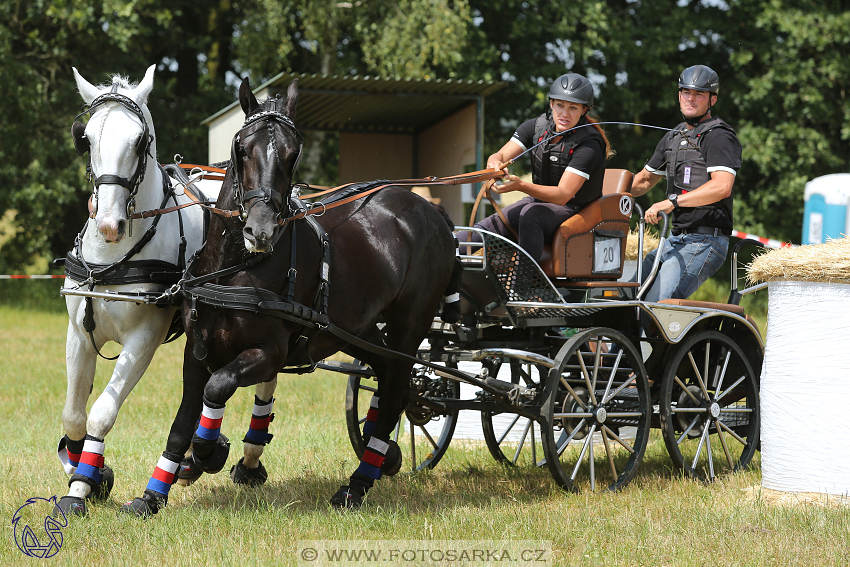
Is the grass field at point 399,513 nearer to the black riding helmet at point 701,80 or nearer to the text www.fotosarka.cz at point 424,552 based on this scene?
the text www.fotosarka.cz at point 424,552

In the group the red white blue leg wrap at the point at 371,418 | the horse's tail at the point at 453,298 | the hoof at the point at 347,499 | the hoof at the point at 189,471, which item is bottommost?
the hoof at the point at 347,499

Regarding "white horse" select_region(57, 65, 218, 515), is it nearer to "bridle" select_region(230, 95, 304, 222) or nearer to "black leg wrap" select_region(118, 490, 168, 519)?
"black leg wrap" select_region(118, 490, 168, 519)

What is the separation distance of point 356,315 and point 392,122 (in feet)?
34.6

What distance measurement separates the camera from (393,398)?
510cm

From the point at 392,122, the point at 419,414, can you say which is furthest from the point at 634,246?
the point at 392,122

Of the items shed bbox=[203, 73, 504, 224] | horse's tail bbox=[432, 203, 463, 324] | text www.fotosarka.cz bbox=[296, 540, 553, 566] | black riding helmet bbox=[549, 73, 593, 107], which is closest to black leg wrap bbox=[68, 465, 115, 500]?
text www.fotosarka.cz bbox=[296, 540, 553, 566]

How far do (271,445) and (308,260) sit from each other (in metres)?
2.65

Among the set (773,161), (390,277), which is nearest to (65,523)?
(390,277)

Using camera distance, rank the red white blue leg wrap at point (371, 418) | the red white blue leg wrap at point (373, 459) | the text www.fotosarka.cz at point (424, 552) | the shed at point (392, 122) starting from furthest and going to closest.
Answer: the shed at point (392, 122) < the red white blue leg wrap at point (371, 418) < the red white blue leg wrap at point (373, 459) < the text www.fotosarka.cz at point (424, 552)

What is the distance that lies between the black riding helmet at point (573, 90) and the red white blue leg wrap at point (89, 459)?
3.25 meters

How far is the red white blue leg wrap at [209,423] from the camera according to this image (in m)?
4.21

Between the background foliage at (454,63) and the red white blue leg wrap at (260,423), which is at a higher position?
the background foliage at (454,63)

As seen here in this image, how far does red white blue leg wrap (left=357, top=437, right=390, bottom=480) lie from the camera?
493cm

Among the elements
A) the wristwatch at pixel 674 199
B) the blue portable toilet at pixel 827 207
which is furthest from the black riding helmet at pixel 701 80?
the blue portable toilet at pixel 827 207
